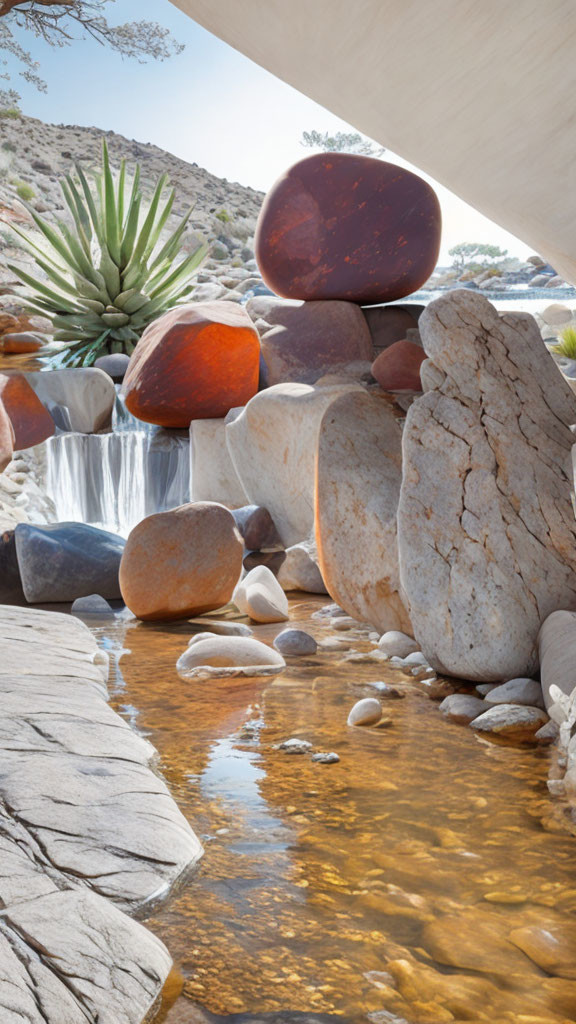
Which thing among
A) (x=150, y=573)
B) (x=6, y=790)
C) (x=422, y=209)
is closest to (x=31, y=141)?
(x=422, y=209)

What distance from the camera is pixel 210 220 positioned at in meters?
26.9

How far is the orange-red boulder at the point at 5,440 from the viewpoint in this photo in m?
6.85

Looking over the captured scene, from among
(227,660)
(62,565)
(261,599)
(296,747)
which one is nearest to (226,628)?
(261,599)

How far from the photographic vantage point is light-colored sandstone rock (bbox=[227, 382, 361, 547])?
19.2ft

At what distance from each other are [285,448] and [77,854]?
14.0 ft

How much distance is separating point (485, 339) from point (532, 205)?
2.01ft

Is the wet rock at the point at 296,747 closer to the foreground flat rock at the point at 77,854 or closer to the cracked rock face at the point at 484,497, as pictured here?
the foreground flat rock at the point at 77,854

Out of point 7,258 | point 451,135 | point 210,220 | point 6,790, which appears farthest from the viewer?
point 210,220

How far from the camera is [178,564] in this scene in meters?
4.61

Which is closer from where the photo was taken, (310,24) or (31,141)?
(310,24)

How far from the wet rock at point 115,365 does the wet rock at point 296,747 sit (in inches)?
247

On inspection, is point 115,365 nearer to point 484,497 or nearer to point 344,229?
point 344,229

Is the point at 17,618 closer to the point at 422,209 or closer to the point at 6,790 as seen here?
the point at 6,790

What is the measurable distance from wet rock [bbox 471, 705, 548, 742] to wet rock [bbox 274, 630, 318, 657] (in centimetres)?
109
